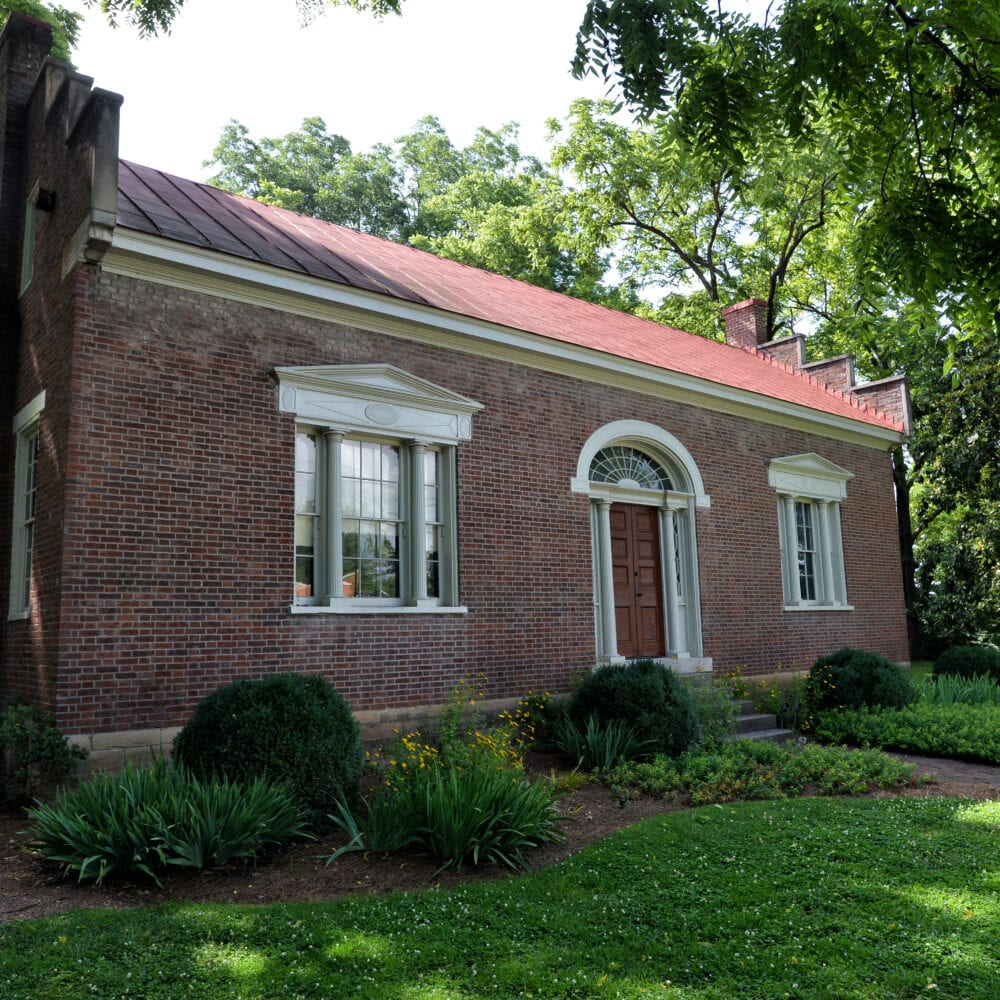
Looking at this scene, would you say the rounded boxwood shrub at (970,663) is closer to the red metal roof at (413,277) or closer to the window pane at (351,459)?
the red metal roof at (413,277)

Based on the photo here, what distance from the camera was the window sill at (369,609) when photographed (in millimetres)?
9422

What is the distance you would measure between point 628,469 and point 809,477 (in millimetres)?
4326

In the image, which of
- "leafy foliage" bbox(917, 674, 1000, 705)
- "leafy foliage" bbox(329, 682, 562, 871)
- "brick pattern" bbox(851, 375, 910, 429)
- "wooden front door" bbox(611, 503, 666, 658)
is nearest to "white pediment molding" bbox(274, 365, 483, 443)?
"wooden front door" bbox(611, 503, 666, 658)

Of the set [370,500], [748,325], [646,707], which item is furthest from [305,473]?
[748,325]

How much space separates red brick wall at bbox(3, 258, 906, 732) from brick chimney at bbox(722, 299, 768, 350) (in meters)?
9.57

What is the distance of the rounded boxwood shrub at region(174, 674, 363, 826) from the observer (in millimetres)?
7020

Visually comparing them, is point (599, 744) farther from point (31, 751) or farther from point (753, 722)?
point (31, 751)

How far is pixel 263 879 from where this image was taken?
20.4 ft

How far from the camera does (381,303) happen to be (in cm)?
1030

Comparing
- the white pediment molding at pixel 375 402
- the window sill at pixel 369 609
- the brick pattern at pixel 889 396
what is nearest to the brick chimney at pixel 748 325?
the brick pattern at pixel 889 396

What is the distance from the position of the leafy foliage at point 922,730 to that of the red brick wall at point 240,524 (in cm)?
330

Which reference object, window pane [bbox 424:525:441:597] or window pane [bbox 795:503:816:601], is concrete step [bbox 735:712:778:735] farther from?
window pane [bbox 424:525:441:597]

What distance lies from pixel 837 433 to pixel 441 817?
41.7 feet

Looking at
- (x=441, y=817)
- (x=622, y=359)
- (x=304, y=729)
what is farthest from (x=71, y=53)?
(x=441, y=817)
